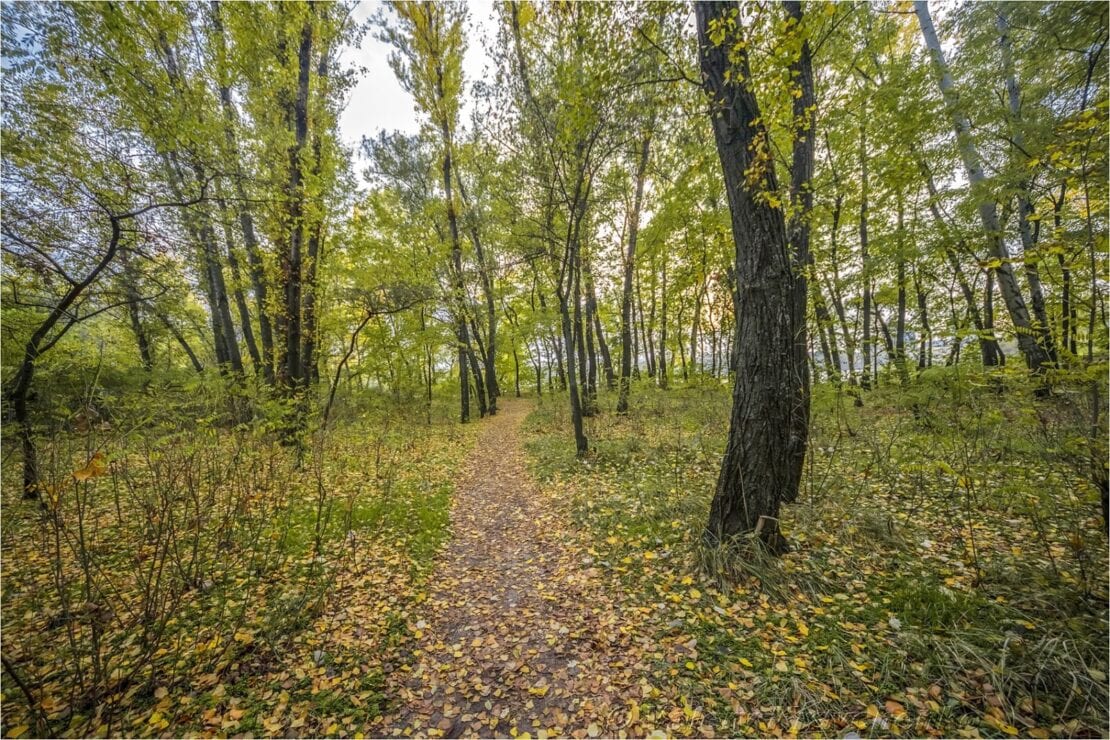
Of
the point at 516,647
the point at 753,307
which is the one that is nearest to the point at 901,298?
the point at 753,307

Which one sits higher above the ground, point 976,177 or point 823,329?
point 976,177

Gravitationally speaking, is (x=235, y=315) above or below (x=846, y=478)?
above

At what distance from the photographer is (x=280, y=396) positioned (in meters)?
7.71

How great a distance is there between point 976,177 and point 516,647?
1153 cm

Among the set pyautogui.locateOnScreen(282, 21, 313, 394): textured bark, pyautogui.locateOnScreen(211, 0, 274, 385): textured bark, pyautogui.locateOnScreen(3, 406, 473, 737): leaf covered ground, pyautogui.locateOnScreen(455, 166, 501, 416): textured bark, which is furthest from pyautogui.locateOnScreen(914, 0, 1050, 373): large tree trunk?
pyautogui.locateOnScreen(282, 21, 313, 394): textured bark

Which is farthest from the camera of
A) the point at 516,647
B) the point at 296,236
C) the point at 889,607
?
the point at 296,236

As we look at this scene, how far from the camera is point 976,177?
291 inches

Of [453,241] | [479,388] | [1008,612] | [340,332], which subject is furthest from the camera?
[479,388]

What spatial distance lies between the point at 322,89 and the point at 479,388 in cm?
1063

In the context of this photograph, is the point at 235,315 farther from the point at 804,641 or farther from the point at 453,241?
the point at 804,641

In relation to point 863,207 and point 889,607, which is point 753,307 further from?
point 863,207

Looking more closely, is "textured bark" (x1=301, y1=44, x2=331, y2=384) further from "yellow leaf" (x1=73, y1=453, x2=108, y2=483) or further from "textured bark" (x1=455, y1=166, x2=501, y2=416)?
"yellow leaf" (x1=73, y1=453, x2=108, y2=483)

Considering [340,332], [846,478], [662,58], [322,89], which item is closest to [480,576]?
[846,478]

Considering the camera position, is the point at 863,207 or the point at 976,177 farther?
the point at 863,207
